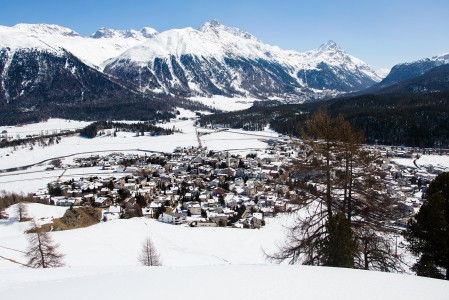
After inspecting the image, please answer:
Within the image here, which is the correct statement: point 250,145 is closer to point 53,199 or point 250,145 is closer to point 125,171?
point 125,171

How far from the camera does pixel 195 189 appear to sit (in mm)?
50500

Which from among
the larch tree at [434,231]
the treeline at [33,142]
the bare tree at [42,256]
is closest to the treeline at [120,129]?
the treeline at [33,142]

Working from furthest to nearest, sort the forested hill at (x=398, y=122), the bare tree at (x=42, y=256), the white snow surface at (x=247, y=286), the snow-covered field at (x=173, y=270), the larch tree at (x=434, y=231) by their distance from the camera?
the forested hill at (x=398, y=122) < the bare tree at (x=42, y=256) < the larch tree at (x=434, y=231) < the snow-covered field at (x=173, y=270) < the white snow surface at (x=247, y=286)

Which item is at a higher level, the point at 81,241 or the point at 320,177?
the point at 320,177

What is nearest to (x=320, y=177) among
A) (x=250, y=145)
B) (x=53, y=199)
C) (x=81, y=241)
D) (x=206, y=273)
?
(x=206, y=273)

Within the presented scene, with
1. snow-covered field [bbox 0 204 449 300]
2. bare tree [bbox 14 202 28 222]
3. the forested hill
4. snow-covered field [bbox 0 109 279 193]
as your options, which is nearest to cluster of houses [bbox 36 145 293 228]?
snow-covered field [bbox 0 109 279 193]

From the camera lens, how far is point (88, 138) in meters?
115

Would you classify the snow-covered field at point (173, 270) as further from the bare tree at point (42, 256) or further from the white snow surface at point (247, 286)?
the bare tree at point (42, 256)

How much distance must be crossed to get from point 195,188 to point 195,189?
1036 mm

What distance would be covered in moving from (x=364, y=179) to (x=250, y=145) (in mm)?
88221

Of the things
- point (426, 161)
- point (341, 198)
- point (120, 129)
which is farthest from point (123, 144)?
point (341, 198)

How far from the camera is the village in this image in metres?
37.5

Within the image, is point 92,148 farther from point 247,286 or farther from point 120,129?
point 247,286

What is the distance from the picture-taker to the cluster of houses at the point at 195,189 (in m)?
37.5
